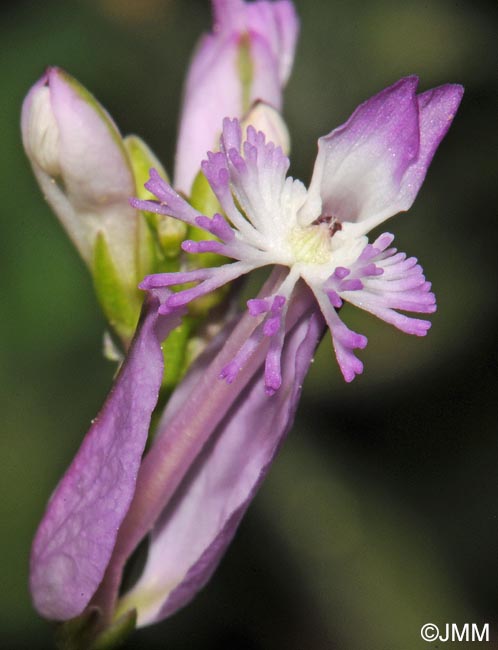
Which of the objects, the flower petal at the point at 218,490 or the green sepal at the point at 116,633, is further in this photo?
the green sepal at the point at 116,633

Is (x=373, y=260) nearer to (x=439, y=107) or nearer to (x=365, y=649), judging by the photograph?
(x=439, y=107)

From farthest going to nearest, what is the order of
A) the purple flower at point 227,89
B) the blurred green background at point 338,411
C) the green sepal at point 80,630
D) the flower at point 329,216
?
the blurred green background at point 338,411, the purple flower at point 227,89, the green sepal at point 80,630, the flower at point 329,216

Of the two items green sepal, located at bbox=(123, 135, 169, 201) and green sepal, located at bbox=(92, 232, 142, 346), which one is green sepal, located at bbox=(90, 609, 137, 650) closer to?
green sepal, located at bbox=(92, 232, 142, 346)

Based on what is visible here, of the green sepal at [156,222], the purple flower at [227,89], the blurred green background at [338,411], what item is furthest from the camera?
the blurred green background at [338,411]

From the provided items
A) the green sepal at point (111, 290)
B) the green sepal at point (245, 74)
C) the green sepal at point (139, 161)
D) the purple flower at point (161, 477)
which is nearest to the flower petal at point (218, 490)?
the purple flower at point (161, 477)

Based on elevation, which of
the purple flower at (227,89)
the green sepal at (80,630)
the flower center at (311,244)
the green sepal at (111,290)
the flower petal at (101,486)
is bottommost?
the green sepal at (80,630)

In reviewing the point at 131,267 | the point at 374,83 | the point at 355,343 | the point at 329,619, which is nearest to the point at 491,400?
the point at 329,619

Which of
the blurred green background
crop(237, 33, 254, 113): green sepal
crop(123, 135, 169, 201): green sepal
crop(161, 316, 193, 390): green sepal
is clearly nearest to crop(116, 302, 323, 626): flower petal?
crop(161, 316, 193, 390): green sepal

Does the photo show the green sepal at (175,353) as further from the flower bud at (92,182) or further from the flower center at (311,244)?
the flower center at (311,244)
